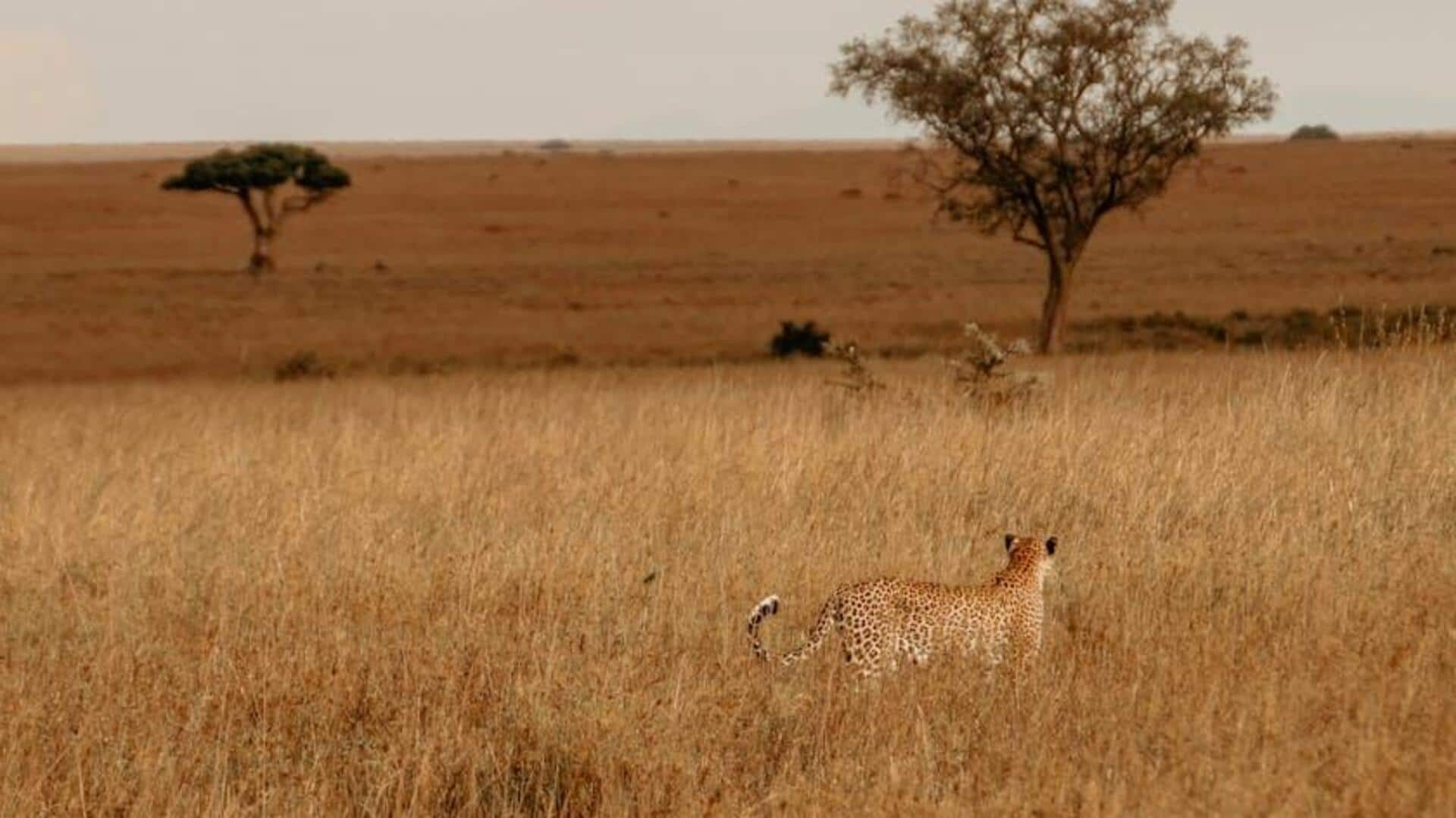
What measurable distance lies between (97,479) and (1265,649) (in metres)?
7.40

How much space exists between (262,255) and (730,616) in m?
48.3

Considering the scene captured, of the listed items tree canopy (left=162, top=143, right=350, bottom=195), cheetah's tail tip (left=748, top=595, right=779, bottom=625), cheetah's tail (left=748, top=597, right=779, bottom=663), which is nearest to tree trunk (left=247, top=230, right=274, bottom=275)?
tree canopy (left=162, top=143, right=350, bottom=195)

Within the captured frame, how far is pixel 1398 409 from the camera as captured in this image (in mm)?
11203

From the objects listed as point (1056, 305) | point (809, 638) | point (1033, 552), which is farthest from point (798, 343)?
point (809, 638)

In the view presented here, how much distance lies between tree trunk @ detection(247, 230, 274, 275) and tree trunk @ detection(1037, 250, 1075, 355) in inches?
1020

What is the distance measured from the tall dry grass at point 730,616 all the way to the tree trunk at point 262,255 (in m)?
40.7

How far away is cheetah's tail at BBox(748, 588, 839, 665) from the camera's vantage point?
21.8ft

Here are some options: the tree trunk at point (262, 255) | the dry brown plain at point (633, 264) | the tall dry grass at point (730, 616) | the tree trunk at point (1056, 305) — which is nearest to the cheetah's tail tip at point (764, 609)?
the tall dry grass at point (730, 616)

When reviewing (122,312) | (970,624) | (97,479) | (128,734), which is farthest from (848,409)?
(122,312)

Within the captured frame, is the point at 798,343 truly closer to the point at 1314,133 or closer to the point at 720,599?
the point at 720,599

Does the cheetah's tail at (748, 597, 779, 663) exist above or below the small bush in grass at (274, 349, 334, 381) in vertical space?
above

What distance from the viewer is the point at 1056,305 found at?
3189cm

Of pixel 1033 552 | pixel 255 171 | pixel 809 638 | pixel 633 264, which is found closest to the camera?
pixel 809 638

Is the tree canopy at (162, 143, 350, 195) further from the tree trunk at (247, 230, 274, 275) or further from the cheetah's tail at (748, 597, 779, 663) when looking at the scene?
the cheetah's tail at (748, 597, 779, 663)
